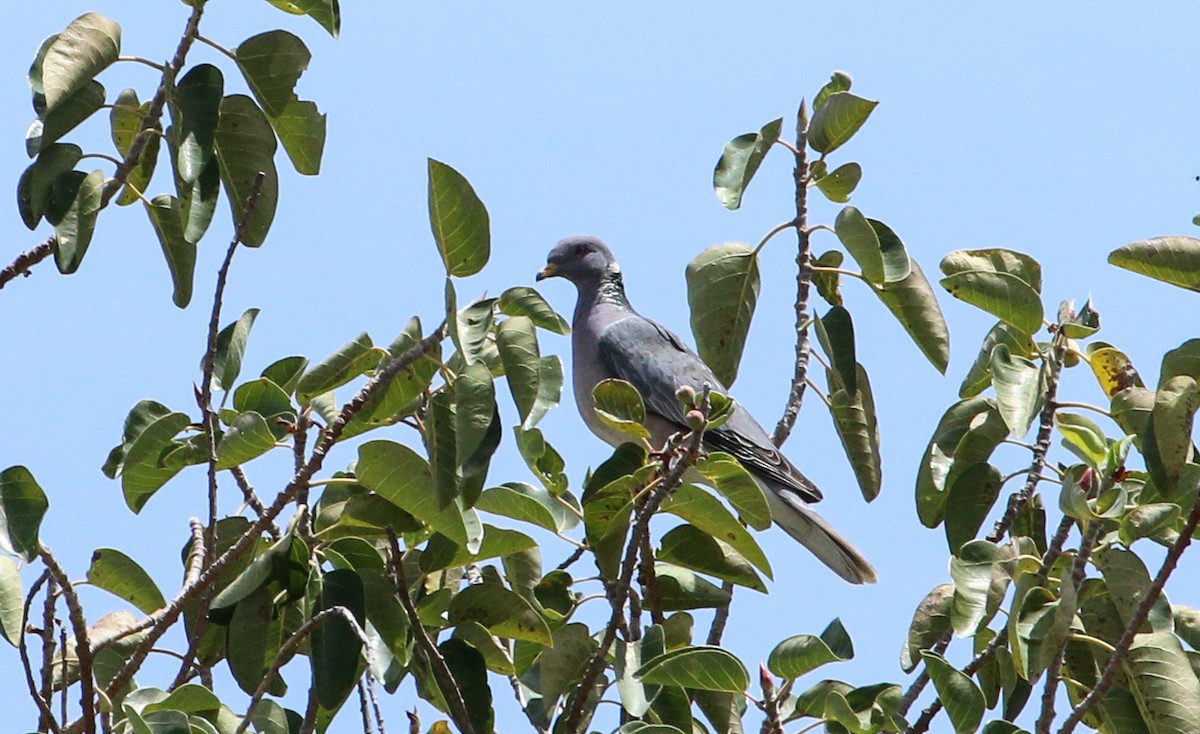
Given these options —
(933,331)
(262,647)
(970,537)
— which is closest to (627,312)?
(933,331)

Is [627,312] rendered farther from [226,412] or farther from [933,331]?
[226,412]

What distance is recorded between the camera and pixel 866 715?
2.82m

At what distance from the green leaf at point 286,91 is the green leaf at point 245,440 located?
0.58m

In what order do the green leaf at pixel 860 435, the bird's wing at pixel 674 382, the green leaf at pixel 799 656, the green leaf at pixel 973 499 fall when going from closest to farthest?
the green leaf at pixel 799 656, the green leaf at pixel 973 499, the green leaf at pixel 860 435, the bird's wing at pixel 674 382

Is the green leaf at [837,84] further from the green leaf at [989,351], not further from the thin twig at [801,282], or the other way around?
the green leaf at [989,351]

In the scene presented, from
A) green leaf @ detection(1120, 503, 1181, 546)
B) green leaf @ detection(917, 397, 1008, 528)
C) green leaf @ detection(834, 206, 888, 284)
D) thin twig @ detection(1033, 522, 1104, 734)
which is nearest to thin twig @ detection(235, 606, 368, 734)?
thin twig @ detection(1033, 522, 1104, 734)

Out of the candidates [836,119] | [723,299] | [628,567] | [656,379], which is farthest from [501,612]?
[656,379]

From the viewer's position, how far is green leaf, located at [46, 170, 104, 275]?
8.84 feet

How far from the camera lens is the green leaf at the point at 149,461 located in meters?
2.72

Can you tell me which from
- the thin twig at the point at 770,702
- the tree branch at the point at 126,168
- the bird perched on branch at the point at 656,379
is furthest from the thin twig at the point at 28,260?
the bird perched on branch at the point at 656,379

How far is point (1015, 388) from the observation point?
3.02m

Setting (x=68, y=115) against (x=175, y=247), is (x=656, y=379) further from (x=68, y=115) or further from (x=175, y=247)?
(x=68, y=115)

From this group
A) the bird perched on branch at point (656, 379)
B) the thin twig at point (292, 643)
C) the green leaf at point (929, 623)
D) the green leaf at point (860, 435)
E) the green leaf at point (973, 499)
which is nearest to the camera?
the thin twig at point (292, 643)

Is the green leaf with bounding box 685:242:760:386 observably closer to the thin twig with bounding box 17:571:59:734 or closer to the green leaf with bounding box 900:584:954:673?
the green leaf with bounding box 900:584:954:673
